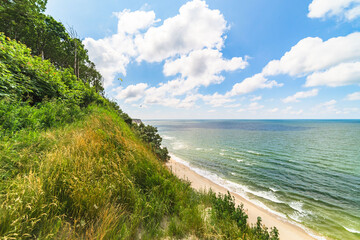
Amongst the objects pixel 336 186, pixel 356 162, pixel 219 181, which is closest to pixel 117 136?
pixel 219 181

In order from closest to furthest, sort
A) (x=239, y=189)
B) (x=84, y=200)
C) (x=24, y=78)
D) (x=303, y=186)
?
(x=84, y=200), (x=24, y=78), (x=239, y=189), (x=303, y=186)

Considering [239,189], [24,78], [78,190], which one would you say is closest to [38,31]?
[24,78]

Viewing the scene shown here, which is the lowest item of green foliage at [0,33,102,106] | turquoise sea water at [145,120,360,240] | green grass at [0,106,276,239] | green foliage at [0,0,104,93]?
turquoise sea water at [145,120,360,240]

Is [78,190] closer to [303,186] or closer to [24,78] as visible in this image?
[24,78]

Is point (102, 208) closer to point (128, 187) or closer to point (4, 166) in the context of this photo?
point (128, 187)

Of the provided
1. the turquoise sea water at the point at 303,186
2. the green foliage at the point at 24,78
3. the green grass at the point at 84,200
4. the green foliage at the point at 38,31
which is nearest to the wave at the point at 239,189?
the turquoise sea water at the point at 303,186

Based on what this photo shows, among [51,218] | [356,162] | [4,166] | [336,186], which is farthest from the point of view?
[356,162]

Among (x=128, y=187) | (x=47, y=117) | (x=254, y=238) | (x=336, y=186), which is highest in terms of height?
(x=47, y=117)

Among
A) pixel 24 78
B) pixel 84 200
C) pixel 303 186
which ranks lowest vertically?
pixel 303 186

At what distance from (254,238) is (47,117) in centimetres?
882

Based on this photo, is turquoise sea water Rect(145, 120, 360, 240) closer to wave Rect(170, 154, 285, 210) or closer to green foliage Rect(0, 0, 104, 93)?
wave Rect(170, 154, 285, 210)

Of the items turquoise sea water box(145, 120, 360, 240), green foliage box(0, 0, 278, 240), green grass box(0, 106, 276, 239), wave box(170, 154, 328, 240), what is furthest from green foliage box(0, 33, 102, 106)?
turquoise sea water box(145, 120, 360, 240)

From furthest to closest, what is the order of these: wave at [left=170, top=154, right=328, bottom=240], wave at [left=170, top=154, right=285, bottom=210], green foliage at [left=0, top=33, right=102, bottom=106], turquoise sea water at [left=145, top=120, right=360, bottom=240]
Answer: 1. wave at [left=170, top=154, right=285, bottom=210]
2. turquoise sea water at [left=145, top=120, right=360, bottom=240]
3. wave at [left=170, top=154, right=328, bottom=240]
4. green foliage at [left=0, top=33, right=102, bottom=106]

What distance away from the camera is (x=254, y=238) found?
330 cm
